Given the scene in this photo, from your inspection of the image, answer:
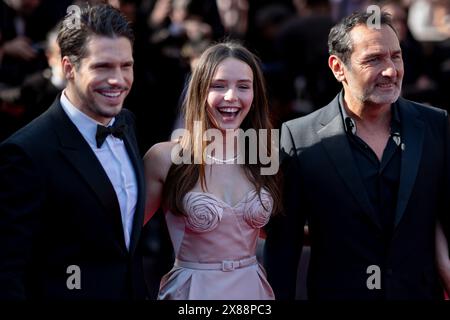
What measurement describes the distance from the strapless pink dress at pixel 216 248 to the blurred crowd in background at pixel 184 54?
1.65 meters

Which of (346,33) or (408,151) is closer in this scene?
(408,151)

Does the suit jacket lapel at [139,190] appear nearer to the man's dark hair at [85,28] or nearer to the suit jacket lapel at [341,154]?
the man's dark hair at [85,28]

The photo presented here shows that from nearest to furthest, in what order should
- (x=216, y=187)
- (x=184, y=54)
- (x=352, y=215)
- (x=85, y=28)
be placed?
1. (x=85, y=28)
2. (x=352, y=215)
3. (x=216, y=187)
4. (x=184, y=54)

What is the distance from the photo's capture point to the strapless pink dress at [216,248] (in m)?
4.07

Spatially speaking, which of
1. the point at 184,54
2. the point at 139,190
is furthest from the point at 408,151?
the point at 184,54

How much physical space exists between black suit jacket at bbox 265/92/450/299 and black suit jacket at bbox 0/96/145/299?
2.89ft

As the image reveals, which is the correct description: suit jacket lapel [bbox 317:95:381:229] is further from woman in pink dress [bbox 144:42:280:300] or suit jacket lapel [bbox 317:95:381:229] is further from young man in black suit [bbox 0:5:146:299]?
young man in black suit [bbox 0:5:146:299]

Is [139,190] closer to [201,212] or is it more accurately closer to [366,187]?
[201,212]

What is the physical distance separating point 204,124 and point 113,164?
2.09 ft

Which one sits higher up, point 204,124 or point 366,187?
point 204,124

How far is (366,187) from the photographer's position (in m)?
4.07

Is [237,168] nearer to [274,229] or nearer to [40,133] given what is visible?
[274,229]

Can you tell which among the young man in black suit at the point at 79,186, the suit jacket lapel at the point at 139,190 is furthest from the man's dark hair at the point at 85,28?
the suit jacket lapel at the point at 139,190

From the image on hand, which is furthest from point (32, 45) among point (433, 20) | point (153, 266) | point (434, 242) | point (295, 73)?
point (433, 20)
